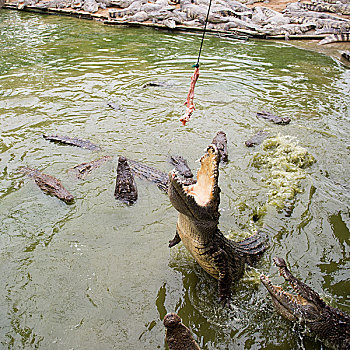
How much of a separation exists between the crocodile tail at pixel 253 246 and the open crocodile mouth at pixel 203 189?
2.86 ft

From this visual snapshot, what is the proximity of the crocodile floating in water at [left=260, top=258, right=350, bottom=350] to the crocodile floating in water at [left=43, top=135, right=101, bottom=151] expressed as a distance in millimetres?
4560

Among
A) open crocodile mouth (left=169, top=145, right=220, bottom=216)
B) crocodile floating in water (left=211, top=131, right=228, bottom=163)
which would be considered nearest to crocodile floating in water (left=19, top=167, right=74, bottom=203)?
open crocodile mouth (left=169, top=145, right=220, bottom=216)

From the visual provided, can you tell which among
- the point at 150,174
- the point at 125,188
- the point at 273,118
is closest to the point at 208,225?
the point at 125,188

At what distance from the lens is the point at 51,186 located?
5457 mm

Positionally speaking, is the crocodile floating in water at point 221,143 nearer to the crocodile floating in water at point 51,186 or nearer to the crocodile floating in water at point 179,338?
the crocodile floating in water at point 51,186

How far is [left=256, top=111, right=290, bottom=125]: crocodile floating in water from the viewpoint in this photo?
7983 mm

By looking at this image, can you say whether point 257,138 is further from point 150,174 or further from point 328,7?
point 328,7

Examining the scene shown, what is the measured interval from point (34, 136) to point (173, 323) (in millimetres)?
5952

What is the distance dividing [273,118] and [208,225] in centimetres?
540

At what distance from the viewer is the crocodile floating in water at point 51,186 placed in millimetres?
5305

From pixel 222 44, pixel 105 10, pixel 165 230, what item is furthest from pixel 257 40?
pixel 165 230

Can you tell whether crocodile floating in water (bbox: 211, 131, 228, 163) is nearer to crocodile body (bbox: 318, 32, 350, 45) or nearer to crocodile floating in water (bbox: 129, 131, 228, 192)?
crocodile floating in water (bbox: 129, 131, 228, 192)

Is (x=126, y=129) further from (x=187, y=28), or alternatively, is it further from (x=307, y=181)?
(x=187, y=28)

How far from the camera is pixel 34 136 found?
7289 millimetres
